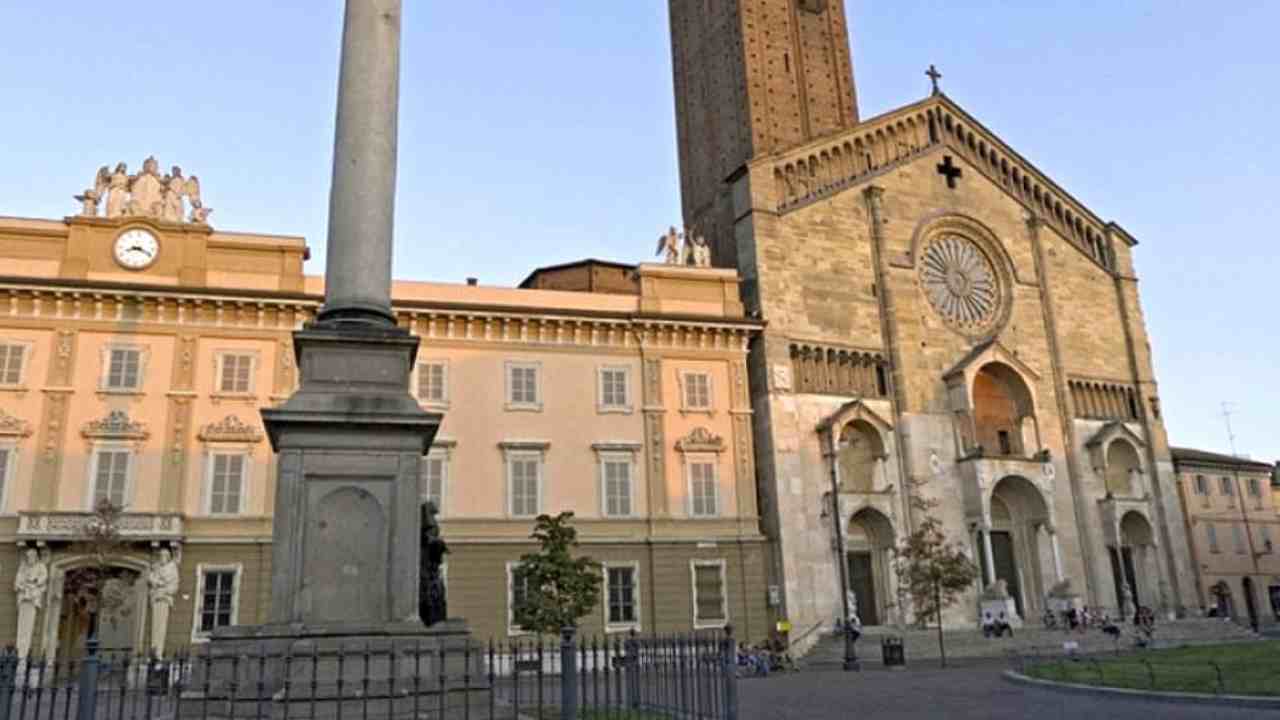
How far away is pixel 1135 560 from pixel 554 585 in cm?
2941

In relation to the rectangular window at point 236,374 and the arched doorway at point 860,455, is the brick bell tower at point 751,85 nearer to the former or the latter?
the arched doorway at point 860,455

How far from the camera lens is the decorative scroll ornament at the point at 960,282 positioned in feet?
147

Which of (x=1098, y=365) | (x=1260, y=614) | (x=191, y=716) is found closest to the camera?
(x=191, y=716)

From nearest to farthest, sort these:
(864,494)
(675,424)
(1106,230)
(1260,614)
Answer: (675,424) → (864,494) → (1106,230) → (1260,614)

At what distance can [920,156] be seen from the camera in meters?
46.3

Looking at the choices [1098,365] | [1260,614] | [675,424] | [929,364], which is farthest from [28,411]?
[1260,614]

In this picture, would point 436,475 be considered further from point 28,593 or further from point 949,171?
point 949,171

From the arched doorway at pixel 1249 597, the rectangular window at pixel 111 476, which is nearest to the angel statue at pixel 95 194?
the rectangular window at pixel 111 476

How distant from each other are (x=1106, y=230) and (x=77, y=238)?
4545 centimetres

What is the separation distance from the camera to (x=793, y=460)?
37.9m

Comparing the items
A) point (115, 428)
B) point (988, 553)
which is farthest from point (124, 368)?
point (988, 553)

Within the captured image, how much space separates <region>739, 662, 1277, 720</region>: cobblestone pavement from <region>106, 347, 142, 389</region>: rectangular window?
21176 mm

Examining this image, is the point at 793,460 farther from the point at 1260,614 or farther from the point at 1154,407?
the point at 1260,614

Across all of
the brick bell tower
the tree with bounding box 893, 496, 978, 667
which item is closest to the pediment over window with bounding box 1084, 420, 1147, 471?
the tree with bounding box 893, 496, 978, 667
